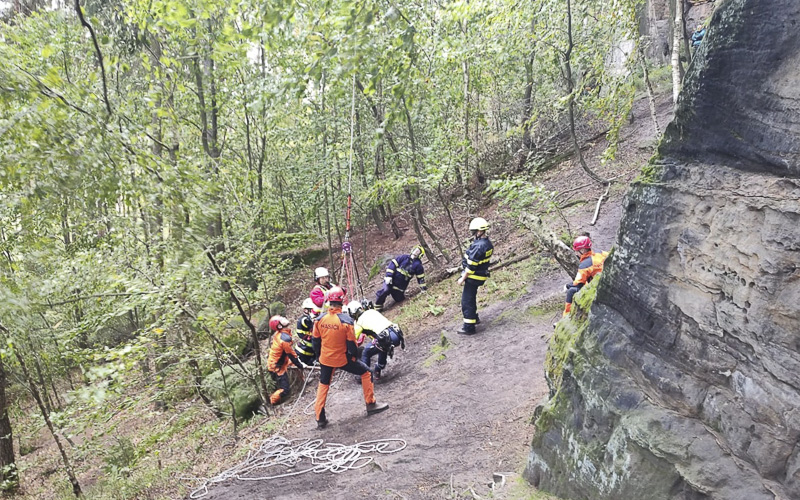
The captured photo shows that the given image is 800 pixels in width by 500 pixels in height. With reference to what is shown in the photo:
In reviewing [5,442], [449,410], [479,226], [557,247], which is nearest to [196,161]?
[449,410]

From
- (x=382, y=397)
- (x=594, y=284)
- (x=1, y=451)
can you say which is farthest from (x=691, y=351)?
(x=1, y=451)

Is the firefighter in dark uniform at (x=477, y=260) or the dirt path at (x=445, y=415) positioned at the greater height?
the firefighter in dark uniform at (x=477, y=260)

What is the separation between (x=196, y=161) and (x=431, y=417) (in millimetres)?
4593

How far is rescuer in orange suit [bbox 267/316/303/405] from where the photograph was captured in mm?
9203

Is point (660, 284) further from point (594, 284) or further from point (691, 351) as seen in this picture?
point (594, 284)

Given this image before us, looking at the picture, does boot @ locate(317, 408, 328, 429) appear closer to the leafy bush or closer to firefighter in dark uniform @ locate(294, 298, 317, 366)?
firefighter in dark uniform @ locate(294, 298, 317, 366)

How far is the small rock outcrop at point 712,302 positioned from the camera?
2344 mm

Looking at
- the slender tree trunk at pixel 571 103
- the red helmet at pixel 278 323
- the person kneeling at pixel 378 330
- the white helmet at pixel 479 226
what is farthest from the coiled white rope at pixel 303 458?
the slender tree trunk at pixel 571 103

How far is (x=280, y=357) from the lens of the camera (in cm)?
930

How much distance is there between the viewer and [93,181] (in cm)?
338

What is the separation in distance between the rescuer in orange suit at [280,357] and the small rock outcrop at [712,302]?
6.76 m

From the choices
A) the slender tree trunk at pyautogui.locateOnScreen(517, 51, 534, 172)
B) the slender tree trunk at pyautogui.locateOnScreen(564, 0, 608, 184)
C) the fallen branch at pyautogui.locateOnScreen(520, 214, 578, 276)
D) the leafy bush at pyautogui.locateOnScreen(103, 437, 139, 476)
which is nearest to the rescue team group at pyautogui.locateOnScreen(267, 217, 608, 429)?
the fallen branch at pyautogui.locateOnScreen(520, 214, 578, 276)

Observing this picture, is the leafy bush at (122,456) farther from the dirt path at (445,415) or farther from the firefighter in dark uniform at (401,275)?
the firefighter in dark uniform at (401,275)

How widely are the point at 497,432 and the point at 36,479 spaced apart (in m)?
12.3
